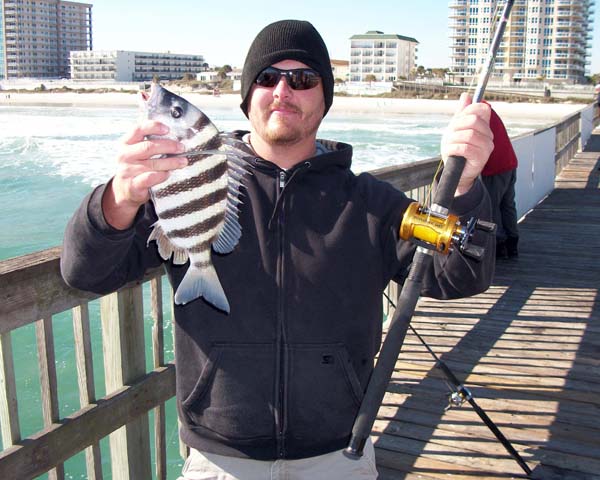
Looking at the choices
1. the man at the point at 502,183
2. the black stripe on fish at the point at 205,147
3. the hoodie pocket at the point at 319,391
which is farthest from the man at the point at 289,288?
the man at the point at 502,183

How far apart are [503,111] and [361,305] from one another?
2876 inches

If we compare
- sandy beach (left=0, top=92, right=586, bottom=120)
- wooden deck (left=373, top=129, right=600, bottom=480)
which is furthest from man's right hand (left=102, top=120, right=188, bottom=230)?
sandy beach (left=0, top=92, right=586, bottom=120)

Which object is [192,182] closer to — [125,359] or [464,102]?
Result: [464,102]

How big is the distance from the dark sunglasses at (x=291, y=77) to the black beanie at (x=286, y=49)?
2 cm

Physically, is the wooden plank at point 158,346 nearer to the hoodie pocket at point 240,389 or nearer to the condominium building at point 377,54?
the hoodie pocket at point 240,389

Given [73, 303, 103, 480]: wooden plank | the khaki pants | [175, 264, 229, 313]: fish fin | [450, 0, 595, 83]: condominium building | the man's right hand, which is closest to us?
the man's right hand

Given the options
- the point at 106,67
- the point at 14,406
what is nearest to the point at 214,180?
the point at 14,406

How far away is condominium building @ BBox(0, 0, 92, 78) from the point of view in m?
158

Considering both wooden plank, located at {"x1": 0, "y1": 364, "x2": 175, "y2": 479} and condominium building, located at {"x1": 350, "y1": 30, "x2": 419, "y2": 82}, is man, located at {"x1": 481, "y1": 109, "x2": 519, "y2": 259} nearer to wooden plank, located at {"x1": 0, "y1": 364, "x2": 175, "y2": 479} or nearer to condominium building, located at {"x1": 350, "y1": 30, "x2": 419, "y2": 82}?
wooden plank, located at {"x1": 0, "y1": 364, "x2": 175, "y2": 479}

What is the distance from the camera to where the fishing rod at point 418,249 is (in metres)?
1.80

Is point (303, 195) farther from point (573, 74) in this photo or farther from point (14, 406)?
point (573, 74)

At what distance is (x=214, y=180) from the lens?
1600 millimetres

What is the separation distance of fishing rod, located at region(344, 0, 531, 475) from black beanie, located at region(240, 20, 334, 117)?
508mm

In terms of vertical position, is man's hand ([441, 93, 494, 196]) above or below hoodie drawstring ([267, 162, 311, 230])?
above
